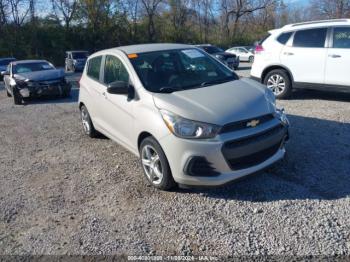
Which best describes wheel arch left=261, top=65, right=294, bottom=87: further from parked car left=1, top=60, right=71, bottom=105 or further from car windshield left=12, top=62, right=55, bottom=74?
car windshield left=12, top=62, right=55, bottom=74

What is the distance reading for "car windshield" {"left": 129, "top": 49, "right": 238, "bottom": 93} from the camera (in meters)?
4.50

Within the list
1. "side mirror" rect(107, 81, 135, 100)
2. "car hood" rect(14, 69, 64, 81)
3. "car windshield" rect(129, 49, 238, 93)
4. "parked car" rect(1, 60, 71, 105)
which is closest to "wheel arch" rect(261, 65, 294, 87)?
"car windshield" rect(129, 49, 238, 93)

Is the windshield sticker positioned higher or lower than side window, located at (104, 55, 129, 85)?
higher

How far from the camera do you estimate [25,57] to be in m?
35.9

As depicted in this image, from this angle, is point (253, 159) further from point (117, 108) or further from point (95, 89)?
point (95, 89)

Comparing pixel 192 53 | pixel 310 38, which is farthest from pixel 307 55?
pixel 192 53

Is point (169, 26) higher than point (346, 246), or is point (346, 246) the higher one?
point (169, 26)

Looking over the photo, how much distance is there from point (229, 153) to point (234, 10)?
53.4 metres

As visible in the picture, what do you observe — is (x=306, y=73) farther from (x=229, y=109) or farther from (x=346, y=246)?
(x=346, y=246)

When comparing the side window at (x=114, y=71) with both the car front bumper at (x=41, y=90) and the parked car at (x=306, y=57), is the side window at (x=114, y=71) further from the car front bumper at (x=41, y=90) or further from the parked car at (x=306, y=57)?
the car front bumper at (x=41, y=90)

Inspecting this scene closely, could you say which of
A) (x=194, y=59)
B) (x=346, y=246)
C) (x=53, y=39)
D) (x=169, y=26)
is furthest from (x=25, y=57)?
(x=346, y=246)

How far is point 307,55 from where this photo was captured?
783 centimetres

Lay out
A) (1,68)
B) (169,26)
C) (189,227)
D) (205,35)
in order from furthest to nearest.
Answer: (205,35) → (169,26) → (1,68) → (189,227)

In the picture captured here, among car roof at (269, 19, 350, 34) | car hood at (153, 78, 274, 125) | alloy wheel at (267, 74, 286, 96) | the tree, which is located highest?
the tree
